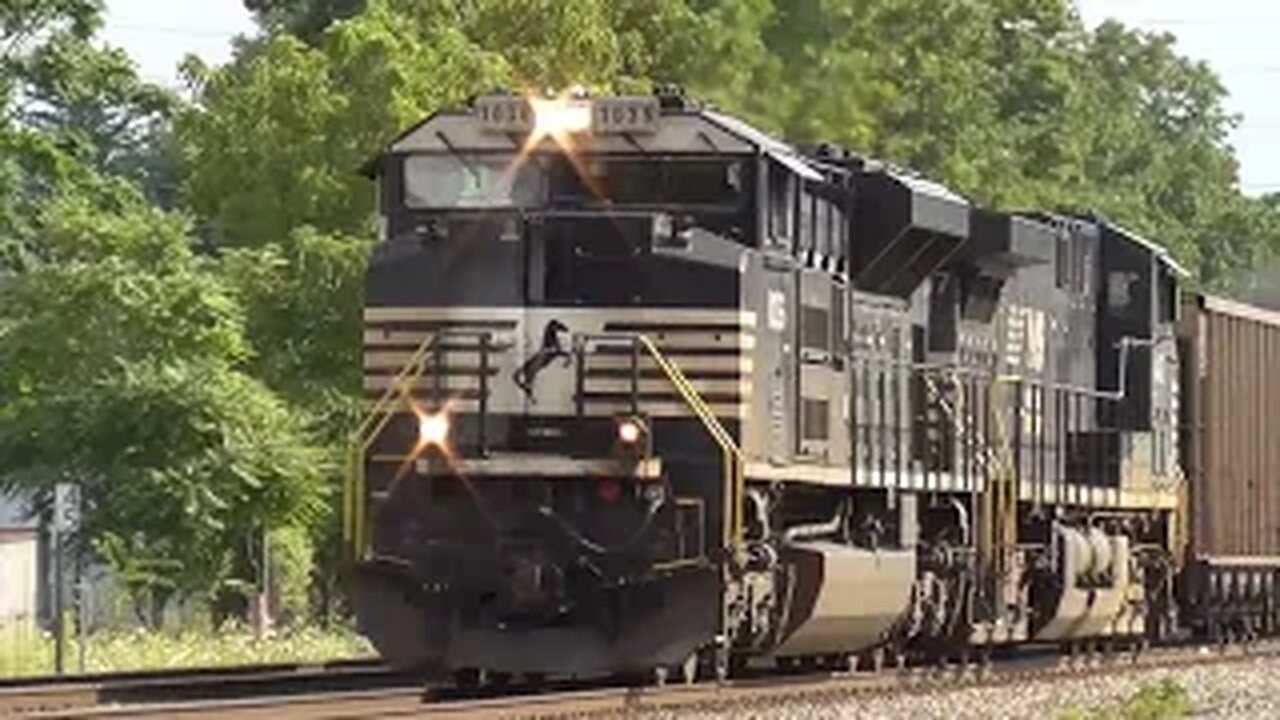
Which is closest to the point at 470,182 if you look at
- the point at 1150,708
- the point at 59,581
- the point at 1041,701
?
the point at 1041,701

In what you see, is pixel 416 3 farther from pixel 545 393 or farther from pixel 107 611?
pixel 545 393

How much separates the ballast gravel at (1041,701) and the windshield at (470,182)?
3.24m

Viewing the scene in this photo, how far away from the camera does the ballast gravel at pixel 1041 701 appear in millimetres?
16859

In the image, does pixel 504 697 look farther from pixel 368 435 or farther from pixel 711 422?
pixel 711 422

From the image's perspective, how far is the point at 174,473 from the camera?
2944cm

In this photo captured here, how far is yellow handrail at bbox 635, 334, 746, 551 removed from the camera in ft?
54.2

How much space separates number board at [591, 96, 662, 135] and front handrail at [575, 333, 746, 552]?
137cm

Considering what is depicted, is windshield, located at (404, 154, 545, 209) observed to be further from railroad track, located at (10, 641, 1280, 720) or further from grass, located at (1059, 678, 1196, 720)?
grass, located at (1059, 678, 1196, 720)

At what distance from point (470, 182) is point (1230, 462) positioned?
44.5 ft

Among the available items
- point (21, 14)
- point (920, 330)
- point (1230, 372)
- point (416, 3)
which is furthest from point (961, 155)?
point (920, 330)

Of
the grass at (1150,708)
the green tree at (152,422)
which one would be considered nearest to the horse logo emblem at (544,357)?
the grass at (1150,708)

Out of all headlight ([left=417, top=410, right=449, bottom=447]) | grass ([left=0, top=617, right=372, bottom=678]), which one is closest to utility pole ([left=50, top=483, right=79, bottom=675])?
grass ([left=0, top=617, right=372, bottom=678])

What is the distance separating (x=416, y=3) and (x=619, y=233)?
70.8 ft

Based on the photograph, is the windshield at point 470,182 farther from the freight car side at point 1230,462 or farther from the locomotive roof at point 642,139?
the freight car side at point 1230,462
